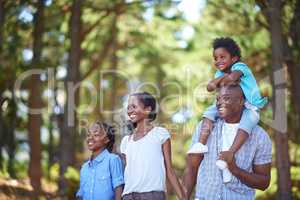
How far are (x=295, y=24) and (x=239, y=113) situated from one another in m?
8.93

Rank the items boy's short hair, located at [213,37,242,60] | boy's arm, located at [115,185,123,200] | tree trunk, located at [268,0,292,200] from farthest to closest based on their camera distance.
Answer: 1. tree trunk, located at [268,0,292,200]
2. boy's arm, located at [115,185,123,200]
3. boy's short hair, located at [213,37,242,60]

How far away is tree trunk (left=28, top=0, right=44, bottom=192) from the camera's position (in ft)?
53.3

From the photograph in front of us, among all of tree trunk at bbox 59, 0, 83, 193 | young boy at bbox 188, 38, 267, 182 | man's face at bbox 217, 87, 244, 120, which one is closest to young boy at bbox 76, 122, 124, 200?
young boy at bbox 188, 38, 267, 182

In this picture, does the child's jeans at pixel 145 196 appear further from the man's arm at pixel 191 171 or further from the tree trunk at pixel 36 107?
the tree trunk at pixel 36 107

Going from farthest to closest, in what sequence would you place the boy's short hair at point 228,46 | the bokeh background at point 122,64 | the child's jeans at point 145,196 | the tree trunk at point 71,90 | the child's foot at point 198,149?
the tree trunk at point 71,90
the bokeh background at point 122,64
the child's jeans at point 145,196
the boy's short hair at point 228,46
the child's foot at point 198,149

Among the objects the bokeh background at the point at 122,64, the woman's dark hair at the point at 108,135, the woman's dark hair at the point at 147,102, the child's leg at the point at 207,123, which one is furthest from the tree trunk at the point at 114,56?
the child's leg at the point at 207,123

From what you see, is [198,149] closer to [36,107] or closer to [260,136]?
[260,136]

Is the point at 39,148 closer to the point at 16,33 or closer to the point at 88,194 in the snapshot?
the point at 16,33

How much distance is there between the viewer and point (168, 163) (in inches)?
221

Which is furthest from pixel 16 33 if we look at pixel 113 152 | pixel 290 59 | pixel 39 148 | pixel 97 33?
pixel 113 152

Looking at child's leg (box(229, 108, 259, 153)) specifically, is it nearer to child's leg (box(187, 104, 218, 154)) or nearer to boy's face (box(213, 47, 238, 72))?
child's leg (box(187, 104, 218, 154))

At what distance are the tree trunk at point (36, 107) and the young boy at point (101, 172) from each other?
1010cm

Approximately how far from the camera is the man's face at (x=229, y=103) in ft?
14.5

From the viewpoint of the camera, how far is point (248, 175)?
164 inches
